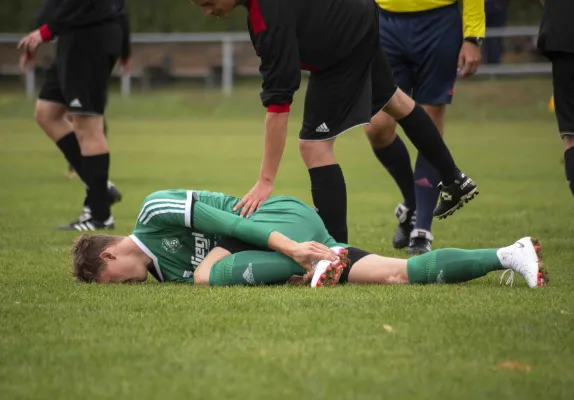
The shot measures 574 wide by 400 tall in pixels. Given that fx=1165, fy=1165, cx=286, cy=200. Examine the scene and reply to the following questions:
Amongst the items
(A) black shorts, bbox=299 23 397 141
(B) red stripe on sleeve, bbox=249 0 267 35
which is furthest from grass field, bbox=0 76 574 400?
(B) red stripe on sleeve, bbox=249 0 267 35

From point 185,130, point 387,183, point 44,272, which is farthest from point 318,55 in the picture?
point 185,130

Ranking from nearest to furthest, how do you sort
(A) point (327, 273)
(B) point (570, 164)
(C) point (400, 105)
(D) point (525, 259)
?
(D) point (525, 259)
(A) point (327, 273)
(B) point (570, 164)
(C) point (400, 105)

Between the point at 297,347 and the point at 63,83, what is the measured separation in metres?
4.66

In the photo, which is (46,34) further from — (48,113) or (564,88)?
(564,88)

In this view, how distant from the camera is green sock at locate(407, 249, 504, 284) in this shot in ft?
17.0

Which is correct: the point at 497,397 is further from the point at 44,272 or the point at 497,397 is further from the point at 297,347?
the point at 44,272

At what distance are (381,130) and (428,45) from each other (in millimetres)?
594

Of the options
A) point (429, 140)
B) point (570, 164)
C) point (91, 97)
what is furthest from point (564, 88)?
point (91, 97)

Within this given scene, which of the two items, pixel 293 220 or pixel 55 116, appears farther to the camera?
pixel 55 116

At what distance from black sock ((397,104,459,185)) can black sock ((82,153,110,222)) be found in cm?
273

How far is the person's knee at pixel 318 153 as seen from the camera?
599 centimetres

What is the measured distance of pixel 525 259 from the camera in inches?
202

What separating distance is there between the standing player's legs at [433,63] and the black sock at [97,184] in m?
2.45

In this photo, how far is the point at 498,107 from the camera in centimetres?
2284
